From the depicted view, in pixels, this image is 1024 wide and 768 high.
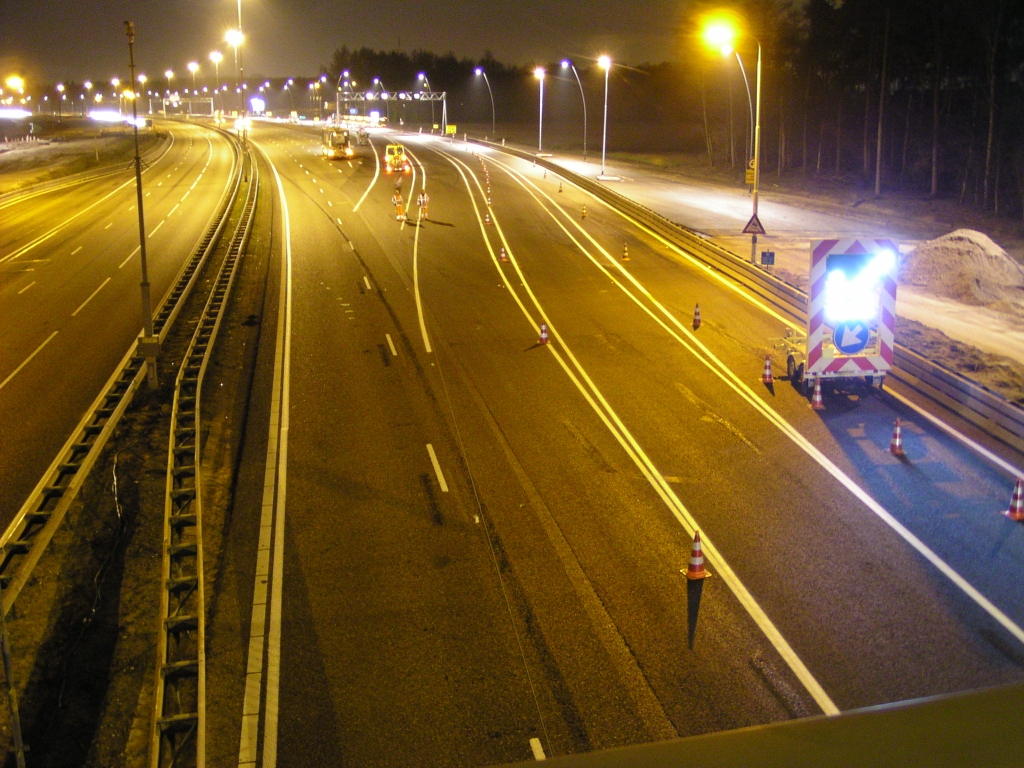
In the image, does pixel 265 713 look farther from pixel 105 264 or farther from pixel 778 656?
pixel 105 264

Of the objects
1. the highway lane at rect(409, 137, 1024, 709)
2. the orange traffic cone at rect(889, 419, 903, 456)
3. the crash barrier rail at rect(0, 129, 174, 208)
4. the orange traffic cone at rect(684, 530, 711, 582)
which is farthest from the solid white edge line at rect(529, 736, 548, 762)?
the crash barrier rail at rect(0, 129, 174, 208)

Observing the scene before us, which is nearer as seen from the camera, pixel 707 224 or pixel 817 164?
pixel 707 224

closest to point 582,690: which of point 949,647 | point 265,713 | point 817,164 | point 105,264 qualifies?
point 265,713

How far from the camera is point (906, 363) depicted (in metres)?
19.6

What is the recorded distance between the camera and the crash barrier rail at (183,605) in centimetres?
798

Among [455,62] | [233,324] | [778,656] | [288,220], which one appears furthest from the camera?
[455,62]

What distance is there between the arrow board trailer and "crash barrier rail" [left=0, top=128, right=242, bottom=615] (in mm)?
12718

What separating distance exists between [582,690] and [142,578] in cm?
604

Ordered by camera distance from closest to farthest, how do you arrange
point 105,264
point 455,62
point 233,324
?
point 233,324, point 105,264, point 455,62

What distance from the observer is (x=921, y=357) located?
19062mm

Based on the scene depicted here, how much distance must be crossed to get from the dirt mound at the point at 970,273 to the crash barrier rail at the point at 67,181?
48.1 m

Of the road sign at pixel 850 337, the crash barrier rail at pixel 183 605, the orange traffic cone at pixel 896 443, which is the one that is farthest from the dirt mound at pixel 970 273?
the crash barrier rail at pixel 183 605

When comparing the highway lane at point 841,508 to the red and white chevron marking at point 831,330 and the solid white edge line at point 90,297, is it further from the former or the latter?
the solid white edge line at point 90,297

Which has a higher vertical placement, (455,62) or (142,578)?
(455,62)
